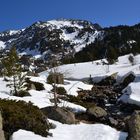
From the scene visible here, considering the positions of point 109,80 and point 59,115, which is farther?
point 109,80

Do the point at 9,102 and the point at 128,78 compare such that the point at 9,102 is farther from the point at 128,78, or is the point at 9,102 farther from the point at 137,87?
the point at 128,78

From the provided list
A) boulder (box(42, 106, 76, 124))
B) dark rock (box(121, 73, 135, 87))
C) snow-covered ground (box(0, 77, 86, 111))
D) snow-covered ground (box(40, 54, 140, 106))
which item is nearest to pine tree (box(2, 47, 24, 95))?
snow-covered ground (box(0, 77, 86, 111))

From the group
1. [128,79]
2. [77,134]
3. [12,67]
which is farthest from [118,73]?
[77,134]

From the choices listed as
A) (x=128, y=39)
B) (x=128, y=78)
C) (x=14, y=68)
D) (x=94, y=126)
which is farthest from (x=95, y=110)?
(x=128, y=39)

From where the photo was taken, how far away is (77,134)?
2289cm

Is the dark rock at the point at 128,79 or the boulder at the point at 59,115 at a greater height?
the dark rock at the point at 128,79

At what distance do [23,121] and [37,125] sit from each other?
88 cm

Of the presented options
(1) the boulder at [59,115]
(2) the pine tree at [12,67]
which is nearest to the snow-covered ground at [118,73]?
(2) the pine tree at [12,67]

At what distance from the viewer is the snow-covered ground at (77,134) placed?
20222 millimetres

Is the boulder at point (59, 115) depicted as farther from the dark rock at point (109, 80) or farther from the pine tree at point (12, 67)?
the dark rock at point (109, 80)

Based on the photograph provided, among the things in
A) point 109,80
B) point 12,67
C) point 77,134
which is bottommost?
point 77,134

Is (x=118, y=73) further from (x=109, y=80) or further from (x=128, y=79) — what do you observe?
(x=128, y=79)

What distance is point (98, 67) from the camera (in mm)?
110812

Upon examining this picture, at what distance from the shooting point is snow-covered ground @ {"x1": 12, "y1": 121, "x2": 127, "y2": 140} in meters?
20.2
